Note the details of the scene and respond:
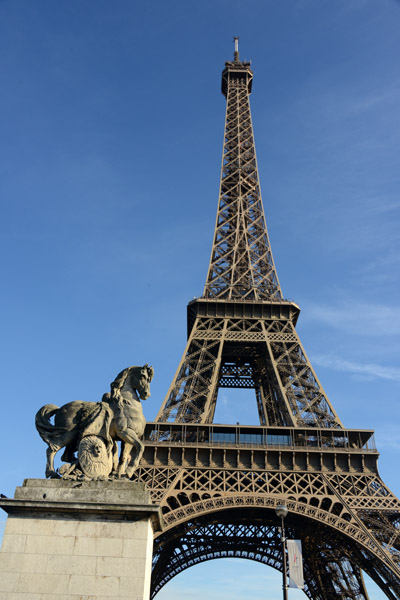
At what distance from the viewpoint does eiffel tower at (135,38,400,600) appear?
37125 mm

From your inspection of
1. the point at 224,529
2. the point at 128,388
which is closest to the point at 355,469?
the point at 224,529

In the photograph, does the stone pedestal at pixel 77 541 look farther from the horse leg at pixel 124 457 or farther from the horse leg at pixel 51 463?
the horse leg at pixel 124 457

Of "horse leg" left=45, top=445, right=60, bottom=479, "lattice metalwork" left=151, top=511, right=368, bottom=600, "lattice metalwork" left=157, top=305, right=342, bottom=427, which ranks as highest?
"lattice metalwork" left=157, top=305, right=342, bottom=427

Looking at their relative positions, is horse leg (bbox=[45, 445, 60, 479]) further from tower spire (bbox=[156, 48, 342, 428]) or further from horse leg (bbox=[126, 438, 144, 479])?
tower spire (bbox=[156, 48, 342, 428])

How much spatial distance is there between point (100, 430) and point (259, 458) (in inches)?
1131

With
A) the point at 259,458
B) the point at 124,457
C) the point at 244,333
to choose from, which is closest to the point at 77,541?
the point at 124,457

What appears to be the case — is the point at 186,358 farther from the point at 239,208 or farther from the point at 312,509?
the point at 239,208

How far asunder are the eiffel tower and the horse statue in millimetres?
23057

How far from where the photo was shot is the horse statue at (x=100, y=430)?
13625mm

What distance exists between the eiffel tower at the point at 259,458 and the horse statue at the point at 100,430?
2306 centimetres

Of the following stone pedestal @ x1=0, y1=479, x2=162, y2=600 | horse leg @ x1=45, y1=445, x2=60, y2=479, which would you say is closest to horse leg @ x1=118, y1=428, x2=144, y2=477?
stone pedestal @ x1=0, y1=479, x2=162, y2=600

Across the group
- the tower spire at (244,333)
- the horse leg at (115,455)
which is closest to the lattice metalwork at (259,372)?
the tower spire at (244,333)

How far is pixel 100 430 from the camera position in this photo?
545 inches

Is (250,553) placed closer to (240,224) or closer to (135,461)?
(240,224)
